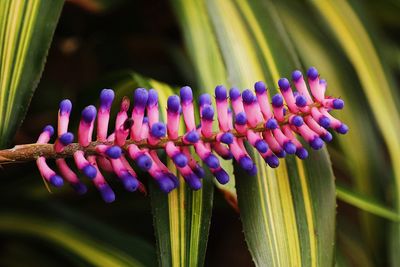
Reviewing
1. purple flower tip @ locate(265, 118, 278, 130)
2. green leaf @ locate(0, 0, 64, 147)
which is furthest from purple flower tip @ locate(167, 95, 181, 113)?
green leaf @ locate(0, 0, 64, 147)

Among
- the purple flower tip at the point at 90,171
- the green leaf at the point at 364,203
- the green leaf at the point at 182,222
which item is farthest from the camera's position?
the green leaf at the point at 364,203

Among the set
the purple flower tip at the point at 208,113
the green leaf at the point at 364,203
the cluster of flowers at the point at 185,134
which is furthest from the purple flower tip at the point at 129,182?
the green leaf at the point at 364,203

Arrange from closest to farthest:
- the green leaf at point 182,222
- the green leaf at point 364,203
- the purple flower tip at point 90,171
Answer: the purple flower tip at point 90,171
the green leaf at point 182,222
the green leaf at point 364,203

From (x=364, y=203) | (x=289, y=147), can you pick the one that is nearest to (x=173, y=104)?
(x=289, y=147)

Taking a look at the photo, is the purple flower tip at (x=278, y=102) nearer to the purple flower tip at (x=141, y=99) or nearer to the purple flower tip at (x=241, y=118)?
the purple flower tip at (x=241, y=118)

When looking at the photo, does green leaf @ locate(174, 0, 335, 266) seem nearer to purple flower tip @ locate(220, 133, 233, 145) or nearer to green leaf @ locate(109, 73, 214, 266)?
green leaf @ locate(109, 73, 214, 266)

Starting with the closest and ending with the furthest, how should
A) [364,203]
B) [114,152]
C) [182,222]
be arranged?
[114,152]
[182,222]
[364,203]

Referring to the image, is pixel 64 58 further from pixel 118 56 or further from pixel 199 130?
pixel 199 130

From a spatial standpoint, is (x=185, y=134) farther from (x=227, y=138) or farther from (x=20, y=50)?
(x=20, y=50)
